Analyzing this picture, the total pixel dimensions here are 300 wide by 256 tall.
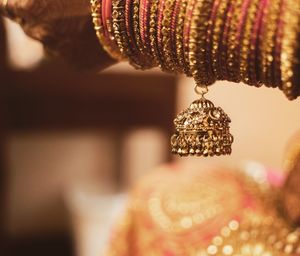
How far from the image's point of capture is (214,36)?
28 centimetres

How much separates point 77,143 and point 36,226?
1.02ft

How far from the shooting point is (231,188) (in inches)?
27.8

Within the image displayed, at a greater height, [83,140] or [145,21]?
[145,21]

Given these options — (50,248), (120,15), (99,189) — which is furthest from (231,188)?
(50,248)

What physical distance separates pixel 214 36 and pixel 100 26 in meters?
0.09

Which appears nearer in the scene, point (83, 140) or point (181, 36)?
point (181, 36)

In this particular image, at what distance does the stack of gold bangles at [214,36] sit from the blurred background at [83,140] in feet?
2.57

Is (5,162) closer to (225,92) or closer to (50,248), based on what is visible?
(50,248)

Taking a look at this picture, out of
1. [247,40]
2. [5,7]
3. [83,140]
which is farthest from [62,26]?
[83,140]

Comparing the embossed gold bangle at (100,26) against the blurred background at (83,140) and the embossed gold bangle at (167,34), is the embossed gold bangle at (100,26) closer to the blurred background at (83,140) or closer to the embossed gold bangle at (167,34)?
the embossed gold bangle at (167,34)

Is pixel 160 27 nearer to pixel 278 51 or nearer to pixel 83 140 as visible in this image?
pixel 278 51

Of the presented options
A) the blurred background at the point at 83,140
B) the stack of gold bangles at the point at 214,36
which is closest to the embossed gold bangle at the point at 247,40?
the stack of gold bangles at the point at 214,36

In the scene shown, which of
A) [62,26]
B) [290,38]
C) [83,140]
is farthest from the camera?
[83,140]

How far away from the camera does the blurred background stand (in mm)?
1319
